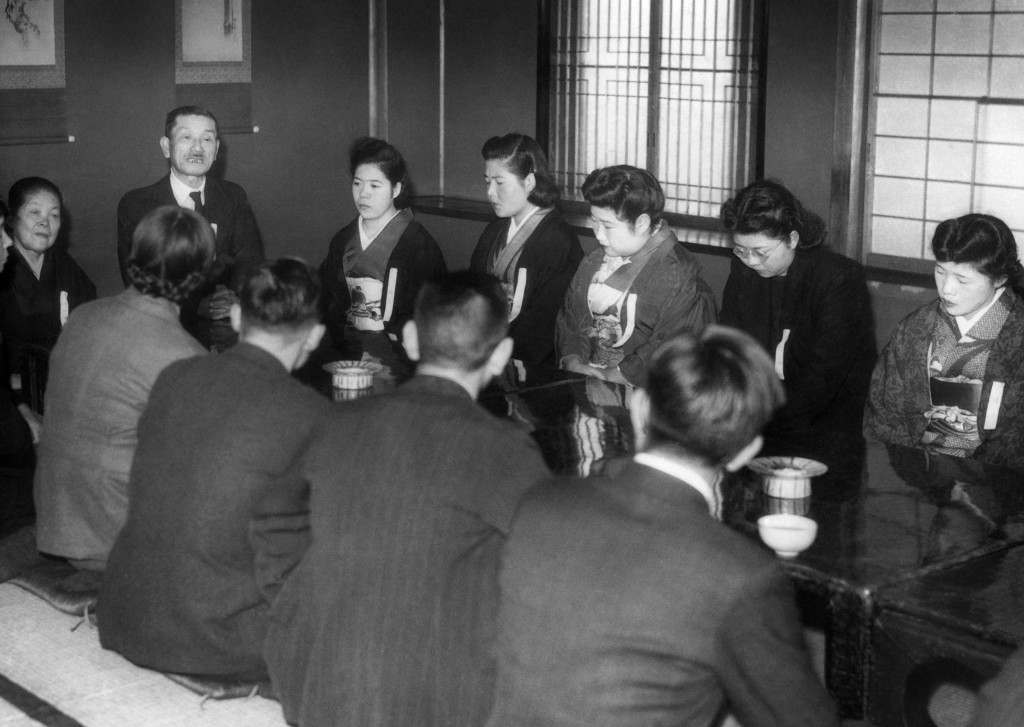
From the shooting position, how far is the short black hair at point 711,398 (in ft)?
6.02

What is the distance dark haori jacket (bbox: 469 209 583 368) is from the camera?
5.01 metres

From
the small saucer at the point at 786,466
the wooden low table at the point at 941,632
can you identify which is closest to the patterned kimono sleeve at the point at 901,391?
the small saucer at the point at 786,466

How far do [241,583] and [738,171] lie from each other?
332 cm

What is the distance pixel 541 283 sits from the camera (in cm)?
503

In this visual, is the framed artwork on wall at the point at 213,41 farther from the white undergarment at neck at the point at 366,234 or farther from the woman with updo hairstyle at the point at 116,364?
the woman with updo hairstyle at the point at 116,364

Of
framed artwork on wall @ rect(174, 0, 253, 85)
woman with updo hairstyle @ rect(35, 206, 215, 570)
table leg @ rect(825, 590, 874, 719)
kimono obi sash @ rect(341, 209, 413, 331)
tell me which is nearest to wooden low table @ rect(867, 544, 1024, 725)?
table leg @ rect(825, 590, 874, 719)

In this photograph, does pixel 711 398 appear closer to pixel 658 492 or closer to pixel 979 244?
pixel 658 492

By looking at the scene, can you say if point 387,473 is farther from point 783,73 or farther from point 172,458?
point 783,73

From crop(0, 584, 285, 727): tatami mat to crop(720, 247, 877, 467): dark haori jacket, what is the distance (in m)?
2.00

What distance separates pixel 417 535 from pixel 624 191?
87.9 inches

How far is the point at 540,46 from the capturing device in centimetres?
639

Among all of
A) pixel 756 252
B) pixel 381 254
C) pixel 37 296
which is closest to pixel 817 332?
pixel 756 252

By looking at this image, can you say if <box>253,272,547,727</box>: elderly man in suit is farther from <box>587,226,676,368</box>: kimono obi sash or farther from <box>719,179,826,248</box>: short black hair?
<box>587,226,676,368</box>: kimono obi sash

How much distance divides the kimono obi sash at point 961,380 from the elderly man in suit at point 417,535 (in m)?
1.73
